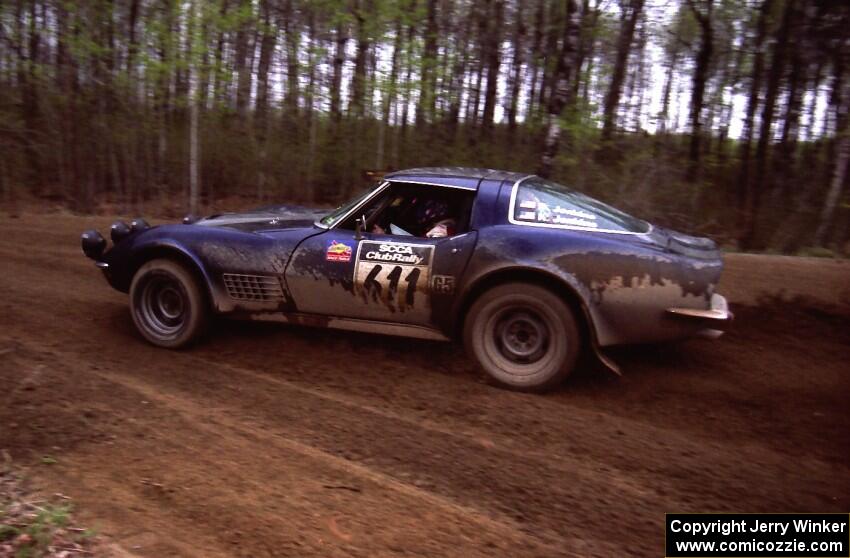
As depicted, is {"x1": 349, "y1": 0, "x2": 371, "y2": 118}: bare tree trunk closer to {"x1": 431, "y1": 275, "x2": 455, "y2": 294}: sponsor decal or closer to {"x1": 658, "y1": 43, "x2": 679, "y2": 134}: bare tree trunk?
{"x1": 658, "y1": 43, "x2": 679, "y2": 134}: bare tree trunk

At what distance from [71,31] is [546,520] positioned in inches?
558

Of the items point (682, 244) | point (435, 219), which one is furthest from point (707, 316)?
point (435, 219)

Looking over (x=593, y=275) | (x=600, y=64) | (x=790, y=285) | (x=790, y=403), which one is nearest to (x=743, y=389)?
(x=790, y=403)

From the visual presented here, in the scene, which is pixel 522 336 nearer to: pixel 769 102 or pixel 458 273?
pixel 458 273

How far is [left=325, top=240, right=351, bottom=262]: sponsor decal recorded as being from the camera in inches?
201

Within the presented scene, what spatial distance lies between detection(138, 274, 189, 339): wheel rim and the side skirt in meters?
0.55

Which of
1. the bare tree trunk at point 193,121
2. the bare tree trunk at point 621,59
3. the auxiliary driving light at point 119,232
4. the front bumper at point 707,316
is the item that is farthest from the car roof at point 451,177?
the bare tree trunk at point 193,121

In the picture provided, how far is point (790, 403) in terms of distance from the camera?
188 inches

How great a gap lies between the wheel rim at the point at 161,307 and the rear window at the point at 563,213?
111 inches

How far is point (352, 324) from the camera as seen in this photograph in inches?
205

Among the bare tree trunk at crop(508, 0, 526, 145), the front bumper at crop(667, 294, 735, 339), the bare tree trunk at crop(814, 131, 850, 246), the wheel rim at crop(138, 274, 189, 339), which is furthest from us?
the bare tree trunk at crop(508, 0, 526, 145)

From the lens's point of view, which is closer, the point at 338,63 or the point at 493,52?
the point at 338,63

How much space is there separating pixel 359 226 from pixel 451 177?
806 mm

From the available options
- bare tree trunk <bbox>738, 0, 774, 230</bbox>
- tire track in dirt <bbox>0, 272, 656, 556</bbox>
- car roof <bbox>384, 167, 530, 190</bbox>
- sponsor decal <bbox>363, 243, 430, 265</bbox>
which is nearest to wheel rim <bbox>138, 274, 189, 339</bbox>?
tire track in dirt <bbox>0, 272, 656, 556</bbox>
